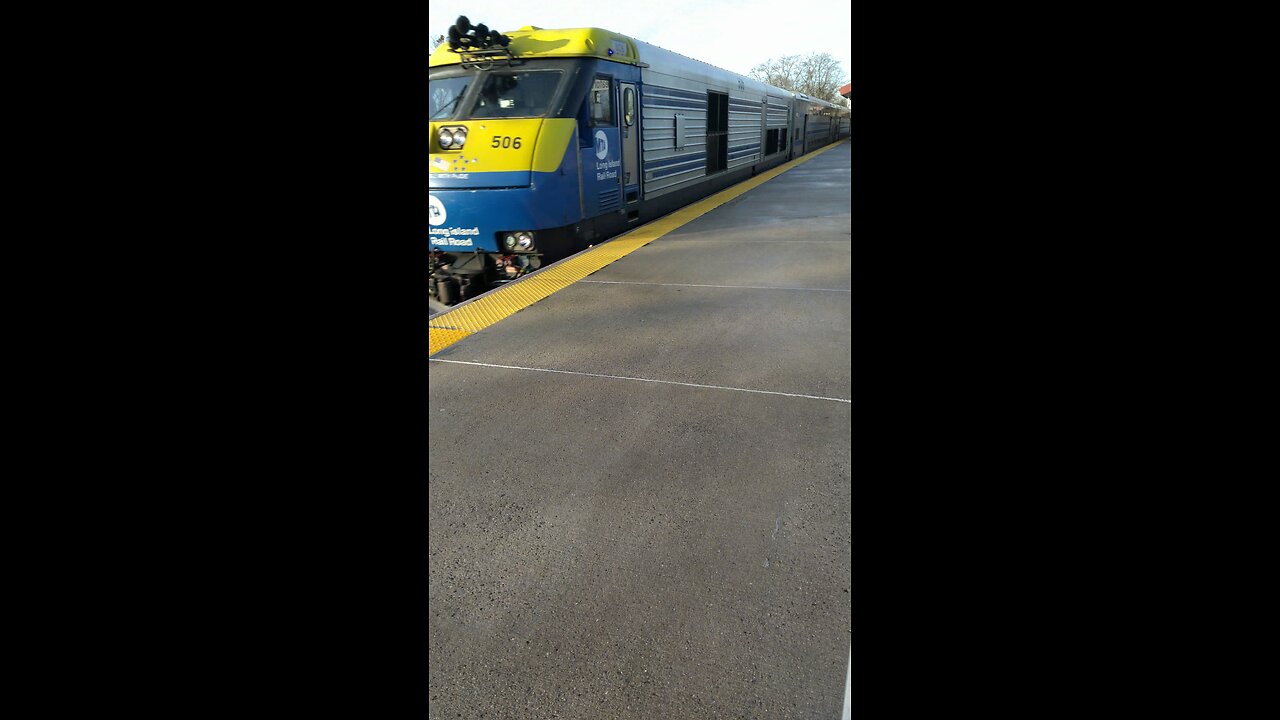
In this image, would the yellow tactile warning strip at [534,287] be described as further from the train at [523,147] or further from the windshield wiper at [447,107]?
the windshield wiper at [447,107]

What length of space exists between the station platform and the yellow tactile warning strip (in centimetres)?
5

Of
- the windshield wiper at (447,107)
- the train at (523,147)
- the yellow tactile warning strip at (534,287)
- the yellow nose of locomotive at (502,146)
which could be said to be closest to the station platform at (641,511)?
the yellow tactile warning strip at (534,287)

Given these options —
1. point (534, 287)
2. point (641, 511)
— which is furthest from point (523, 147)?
point (641, 511)

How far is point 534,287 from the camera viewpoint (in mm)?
6023

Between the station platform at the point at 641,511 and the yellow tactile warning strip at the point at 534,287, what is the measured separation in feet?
0.18

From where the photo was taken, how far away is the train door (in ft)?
26.9

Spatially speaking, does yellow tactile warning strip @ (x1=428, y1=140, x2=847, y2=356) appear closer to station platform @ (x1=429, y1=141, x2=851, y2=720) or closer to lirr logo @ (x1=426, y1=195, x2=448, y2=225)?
station platform @ (x1=429, y1=141, x2=851, y2=720)
